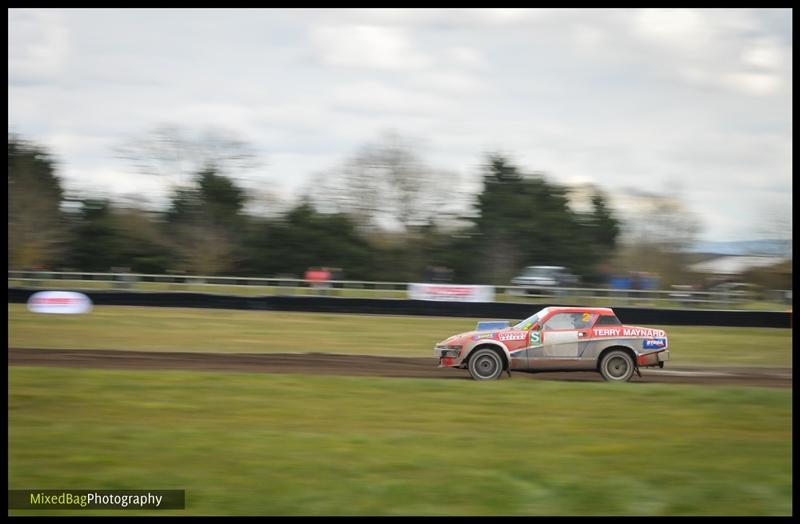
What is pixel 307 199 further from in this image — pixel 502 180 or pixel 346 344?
pixel 346 344

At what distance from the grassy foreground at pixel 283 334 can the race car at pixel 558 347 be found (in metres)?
4.99

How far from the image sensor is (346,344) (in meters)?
20.3

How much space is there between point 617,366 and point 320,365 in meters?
5.41

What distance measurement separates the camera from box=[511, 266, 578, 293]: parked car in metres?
40.8

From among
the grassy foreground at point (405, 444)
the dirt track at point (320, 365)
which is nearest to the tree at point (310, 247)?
the dirt track at point (320, 365)

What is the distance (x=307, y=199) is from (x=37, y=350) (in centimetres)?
3164

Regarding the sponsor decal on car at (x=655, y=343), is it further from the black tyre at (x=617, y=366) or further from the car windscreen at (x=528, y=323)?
the car windscreen at (x=528, y=323)

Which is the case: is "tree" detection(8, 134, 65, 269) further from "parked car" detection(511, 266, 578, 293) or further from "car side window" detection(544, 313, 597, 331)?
"car side window" detection(544, 313, 597, 331)

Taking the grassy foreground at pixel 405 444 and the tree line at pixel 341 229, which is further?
the tree line at pixel 341 229

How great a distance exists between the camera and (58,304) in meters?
26.0

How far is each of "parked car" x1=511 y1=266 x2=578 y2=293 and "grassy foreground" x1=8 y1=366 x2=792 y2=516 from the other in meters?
27.8

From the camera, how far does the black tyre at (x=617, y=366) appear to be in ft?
44.2

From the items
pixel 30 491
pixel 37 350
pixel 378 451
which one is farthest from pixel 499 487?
pixel 37 350

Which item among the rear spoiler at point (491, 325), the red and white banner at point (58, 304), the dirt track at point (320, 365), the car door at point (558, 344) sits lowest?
the dirt track at point (320, 365)
